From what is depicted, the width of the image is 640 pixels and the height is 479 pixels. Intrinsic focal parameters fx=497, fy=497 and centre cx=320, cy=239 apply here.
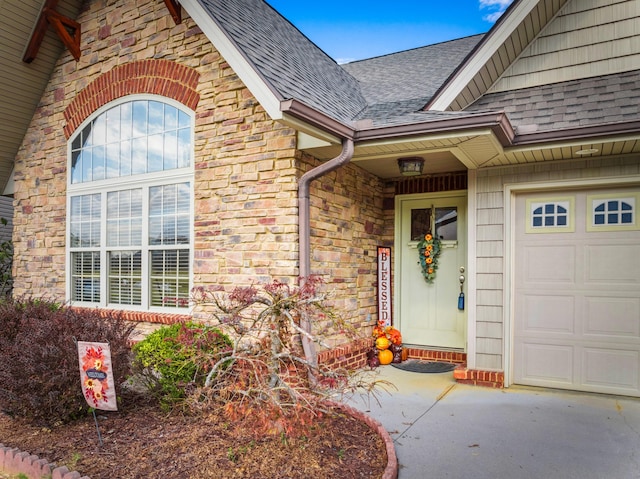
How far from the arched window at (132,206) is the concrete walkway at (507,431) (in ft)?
9.80

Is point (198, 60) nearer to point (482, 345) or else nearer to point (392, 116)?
point (392, 116)

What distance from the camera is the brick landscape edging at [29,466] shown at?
10.8ft

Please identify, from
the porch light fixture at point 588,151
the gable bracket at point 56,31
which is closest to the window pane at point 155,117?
the gable bracket at point 56,31

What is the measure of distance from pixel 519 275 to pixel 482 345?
3.01 ft

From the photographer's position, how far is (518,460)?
3691mm

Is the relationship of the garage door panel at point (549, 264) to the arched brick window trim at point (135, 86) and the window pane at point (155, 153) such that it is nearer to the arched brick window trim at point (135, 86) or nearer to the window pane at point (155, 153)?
the arched brick window trim at point (135, 86)

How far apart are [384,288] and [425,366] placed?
119cm

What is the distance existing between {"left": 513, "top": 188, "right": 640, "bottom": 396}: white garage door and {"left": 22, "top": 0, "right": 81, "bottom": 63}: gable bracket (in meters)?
6.59

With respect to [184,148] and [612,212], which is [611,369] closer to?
[612,212]

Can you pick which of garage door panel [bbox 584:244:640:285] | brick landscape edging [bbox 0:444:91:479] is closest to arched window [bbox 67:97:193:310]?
brick landscape edging [bbox 0:444:91:479]

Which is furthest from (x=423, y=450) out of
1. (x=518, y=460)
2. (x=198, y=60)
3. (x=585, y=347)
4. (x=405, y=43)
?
(x=405, y=43)

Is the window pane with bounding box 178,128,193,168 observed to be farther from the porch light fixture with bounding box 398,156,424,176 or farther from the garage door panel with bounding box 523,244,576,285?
the garage door panel with bounding box 523,244,576,285

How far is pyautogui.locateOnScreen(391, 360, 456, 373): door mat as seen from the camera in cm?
639

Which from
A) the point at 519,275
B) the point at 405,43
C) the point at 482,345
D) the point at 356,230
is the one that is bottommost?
the point at 482,345
